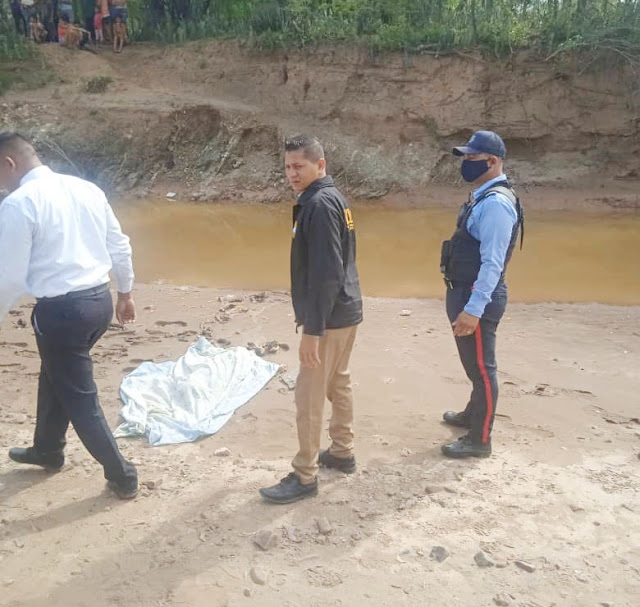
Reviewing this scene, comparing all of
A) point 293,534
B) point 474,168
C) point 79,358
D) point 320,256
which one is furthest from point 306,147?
point 293,534

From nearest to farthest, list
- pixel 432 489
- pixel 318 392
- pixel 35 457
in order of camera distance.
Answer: pixel 318 392 < pixel 432 489 < pixel 35 457

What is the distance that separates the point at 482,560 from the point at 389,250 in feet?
27.4

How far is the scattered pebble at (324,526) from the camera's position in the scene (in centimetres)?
319

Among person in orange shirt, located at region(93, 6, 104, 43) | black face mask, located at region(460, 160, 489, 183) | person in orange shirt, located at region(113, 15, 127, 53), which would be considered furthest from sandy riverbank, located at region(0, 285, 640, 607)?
person in orange shirt, located at region(93, 6, 104, 43)

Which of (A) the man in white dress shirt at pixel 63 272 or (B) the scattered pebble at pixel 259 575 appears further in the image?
(A) the man in white dress shirt at pixel 63 272

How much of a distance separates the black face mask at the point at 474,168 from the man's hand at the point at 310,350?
4.47 ft

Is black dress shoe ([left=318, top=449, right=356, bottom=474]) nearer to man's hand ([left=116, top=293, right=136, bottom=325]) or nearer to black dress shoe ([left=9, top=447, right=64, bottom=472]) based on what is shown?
man's hand ([left=116, top=293, right=136, bottom=325])

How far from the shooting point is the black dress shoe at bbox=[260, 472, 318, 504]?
3.42m

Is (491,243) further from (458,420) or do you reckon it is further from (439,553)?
(439,553)

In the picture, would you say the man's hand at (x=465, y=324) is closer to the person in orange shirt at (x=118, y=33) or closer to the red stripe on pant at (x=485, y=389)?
the red stripe on pant at (x=485, y=389)

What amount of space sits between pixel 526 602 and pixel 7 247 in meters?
2.64

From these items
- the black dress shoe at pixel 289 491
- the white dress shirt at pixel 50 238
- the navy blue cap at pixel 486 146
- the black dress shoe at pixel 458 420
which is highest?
the navy blue cap at pixel 486 146

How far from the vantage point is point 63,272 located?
3109 mm

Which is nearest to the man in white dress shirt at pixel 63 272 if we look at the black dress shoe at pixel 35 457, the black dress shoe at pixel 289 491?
the black dress shoe at pixel 35 457
